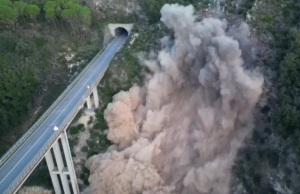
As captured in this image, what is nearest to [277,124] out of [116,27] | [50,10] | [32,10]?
[116,27]

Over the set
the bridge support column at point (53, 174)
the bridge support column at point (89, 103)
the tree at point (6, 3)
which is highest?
the tree at point (6, 3)

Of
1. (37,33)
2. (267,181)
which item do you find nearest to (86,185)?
(267,181)

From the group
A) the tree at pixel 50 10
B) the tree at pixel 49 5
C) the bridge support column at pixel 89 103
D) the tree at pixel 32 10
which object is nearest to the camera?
the bridge support column at pixel 89 103

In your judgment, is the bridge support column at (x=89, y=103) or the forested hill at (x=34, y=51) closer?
the bridge support column at (x=89, y=103)

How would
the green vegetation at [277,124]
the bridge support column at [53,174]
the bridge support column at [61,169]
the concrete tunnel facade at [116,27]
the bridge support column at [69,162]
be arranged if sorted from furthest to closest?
the concrete tunnel facade at [116,27] → the bridge support column at [53,174] → the bridge support column at [69,162] → the bridge support column at [61,169] → the green vegetation at [277,124]

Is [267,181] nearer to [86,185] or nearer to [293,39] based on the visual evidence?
[293,39]

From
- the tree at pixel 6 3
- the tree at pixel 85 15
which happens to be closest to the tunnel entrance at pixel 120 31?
the tree at pixel 85 15

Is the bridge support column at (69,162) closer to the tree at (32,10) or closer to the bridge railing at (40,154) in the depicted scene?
the bridge railing at (40,154)

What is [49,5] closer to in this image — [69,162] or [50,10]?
[50,10]
